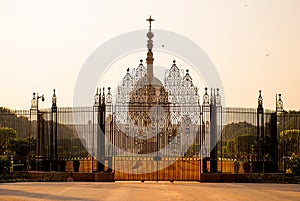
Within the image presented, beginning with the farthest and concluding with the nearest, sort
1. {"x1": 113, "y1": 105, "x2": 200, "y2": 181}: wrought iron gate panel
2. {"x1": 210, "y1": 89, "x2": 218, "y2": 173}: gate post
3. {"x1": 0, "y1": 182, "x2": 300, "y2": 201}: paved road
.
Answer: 1. {"x1": 113, "y1": 105, "x2": 200, "y2": 181}: wrought iron gate panel
2. {"x1": 210, "y1": 89, "x2": 218, "y2": 173}: gate post
3. {"x1": 0, "y1": 182, "x2": 300, "y2": 201}: paved road

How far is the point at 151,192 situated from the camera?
16562 mm

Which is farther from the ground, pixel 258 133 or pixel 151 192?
pixel 258 133

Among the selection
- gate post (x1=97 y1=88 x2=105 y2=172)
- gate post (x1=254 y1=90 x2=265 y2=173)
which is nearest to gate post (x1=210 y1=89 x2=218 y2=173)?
gate post (x1=254 y1=90 x2=265 y2=173)

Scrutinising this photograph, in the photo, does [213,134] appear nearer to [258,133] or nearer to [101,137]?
[258,133]

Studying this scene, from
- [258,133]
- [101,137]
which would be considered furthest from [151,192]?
[258,133]

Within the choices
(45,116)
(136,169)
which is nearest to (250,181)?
(136,169)

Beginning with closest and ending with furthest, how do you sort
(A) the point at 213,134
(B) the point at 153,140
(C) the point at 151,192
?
1. (C) the point at 151,192
2. (A) the point at 213,134
3. (B) the point at 153,140

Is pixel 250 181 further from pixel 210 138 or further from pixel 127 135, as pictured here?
pixel 127 135

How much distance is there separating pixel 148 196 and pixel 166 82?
1130 cm

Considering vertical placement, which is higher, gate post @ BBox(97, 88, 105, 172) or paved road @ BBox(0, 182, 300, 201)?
gate post @ BBox(97, 88, 105, 172)

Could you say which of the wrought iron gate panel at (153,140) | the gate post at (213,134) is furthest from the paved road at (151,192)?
the wrought iron gate panel at (153,140)

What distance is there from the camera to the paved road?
15.0 meters

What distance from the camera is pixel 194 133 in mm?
25516

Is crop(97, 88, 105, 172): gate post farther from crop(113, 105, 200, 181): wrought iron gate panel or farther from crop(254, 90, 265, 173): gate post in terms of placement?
crop(254, 90, 265, 173): gate post
